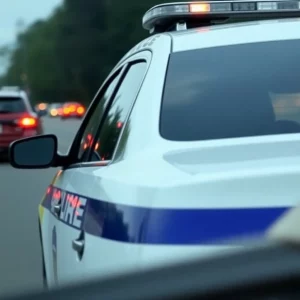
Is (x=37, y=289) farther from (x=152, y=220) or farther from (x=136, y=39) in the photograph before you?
(x=136, y=39)

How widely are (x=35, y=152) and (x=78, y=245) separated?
1.37 m

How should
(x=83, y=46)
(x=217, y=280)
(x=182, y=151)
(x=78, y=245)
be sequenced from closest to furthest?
(x=217, y=280)
(x=182, y=151)
(x=78, y=245)
(x=83, y=46)

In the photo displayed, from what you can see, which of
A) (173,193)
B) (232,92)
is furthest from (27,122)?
(173,193)

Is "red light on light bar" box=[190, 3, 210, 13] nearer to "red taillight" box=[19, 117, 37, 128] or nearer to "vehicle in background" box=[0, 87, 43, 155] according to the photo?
"vehicle in background" box=[0, 87, 43, 155]

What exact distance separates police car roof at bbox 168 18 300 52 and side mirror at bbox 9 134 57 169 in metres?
0.99

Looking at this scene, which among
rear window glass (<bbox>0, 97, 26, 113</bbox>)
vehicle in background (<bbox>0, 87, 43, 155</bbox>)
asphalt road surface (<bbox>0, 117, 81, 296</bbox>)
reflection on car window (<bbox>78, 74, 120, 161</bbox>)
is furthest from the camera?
rear window glass (<bbox>0, 97, 26, 113</bbox>)

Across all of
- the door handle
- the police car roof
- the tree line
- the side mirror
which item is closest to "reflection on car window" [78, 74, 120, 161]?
→ the side mirror

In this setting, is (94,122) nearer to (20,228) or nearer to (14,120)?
(20,228)

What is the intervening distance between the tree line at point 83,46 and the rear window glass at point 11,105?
87.3ft

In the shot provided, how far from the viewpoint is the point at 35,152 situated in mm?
4770

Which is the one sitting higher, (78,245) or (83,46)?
(78,245)

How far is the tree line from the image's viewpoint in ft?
236

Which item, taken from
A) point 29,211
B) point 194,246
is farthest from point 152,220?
point 29,211

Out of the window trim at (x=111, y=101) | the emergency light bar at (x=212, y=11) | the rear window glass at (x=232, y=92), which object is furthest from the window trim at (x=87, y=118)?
the rear window glass at (x=232, y=92)
